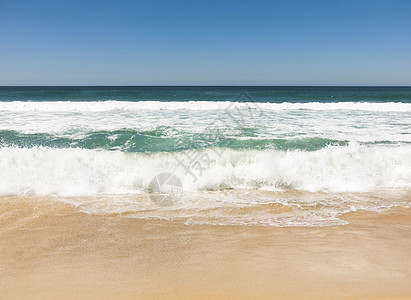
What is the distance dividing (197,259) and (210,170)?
118 inches

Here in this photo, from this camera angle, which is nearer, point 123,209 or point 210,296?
point 210,296

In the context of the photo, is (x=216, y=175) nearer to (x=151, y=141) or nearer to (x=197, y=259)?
Result: (x=197, y=259)

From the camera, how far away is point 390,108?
57.7ft

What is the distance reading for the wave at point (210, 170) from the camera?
558cm

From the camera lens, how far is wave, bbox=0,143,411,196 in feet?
18.3

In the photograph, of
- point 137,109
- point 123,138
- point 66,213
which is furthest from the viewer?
point 137,109

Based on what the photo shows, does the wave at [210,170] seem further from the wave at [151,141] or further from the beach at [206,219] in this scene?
the wave at [151,141]

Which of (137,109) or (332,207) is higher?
(137,109)

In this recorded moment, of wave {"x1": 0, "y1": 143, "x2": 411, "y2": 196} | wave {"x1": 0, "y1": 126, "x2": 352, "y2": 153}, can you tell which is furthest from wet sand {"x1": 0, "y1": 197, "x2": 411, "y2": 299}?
wave {"x1": 0, "y1": 126, "x2": 352, "y2": 153}

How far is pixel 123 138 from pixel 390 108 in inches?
697

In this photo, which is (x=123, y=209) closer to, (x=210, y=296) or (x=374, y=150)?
(x=210, y=296)

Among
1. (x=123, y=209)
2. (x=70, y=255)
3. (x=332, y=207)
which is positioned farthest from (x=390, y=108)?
(x=70, y=255)

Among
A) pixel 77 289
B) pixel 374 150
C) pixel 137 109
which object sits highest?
pixel 137 109

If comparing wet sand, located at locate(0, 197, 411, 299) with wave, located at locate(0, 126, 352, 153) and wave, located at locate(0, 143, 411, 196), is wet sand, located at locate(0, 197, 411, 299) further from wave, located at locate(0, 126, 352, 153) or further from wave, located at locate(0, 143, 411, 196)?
wave, located at locate(0, 126, 352, 153)
